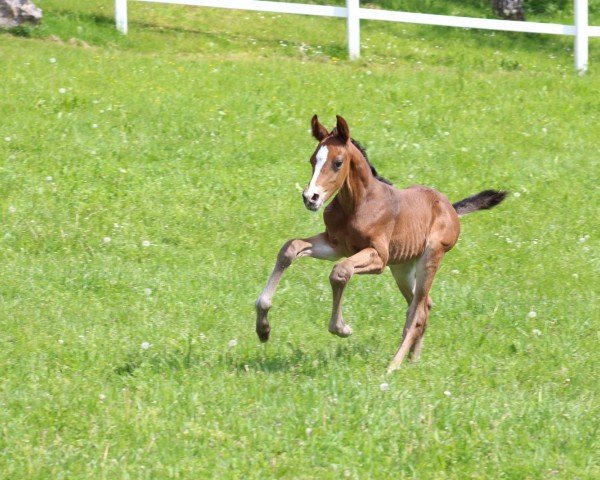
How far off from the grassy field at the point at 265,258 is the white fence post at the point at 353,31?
336 millimetres

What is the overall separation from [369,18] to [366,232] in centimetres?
926

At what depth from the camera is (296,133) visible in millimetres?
13180

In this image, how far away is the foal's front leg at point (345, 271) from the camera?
6969 mm

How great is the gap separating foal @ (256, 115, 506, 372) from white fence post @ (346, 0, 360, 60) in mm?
8295

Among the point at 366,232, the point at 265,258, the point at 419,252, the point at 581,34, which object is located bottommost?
the point at 265,258

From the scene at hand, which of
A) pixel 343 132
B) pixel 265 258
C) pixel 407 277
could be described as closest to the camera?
pixel 343 132

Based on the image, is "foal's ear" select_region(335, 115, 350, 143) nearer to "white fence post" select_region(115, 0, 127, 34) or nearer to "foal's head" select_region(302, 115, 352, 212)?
"foal's head" select_region(302, 115, 352, 212)

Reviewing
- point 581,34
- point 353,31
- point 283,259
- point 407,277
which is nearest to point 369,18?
point 353,31

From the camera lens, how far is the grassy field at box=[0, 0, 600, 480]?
6.09 metres

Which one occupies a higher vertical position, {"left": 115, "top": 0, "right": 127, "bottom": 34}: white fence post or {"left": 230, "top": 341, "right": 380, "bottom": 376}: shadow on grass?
{"left": 115, "top": 0, "right": 127, "bottom": 34}: white fence post

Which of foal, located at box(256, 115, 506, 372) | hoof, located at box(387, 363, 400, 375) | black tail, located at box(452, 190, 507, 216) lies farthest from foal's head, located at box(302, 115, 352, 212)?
black tail, located at box(452, 190, 507, 216)

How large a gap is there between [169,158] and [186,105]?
4.84ft

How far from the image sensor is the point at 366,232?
7348mm

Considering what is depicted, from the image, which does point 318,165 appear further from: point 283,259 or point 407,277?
point 407,277
